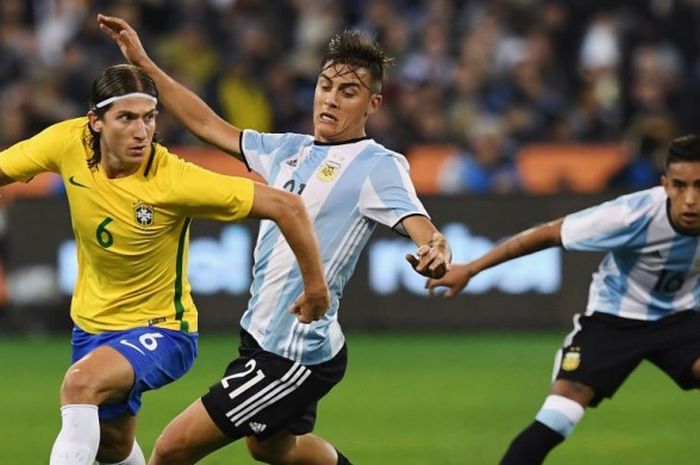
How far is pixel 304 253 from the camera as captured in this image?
6621 millimetres

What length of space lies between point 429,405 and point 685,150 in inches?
181

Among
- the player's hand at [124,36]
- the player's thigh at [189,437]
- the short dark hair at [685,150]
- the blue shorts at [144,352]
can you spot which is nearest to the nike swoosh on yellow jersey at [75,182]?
the blue shorts at [144,352]

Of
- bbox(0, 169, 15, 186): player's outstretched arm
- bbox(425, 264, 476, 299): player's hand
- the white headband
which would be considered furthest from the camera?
bbox(425, 264, 476, 299): player's hand

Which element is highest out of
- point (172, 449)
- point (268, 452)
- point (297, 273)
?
point (297, 273)

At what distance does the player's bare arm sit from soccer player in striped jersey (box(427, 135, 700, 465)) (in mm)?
921

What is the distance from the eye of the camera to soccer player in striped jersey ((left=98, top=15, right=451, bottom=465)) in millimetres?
7031

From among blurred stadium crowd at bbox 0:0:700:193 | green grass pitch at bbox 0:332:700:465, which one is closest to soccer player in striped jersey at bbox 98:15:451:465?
green grass pitch at bbox 0:332:700:465

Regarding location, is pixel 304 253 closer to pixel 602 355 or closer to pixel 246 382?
pixel 246 382

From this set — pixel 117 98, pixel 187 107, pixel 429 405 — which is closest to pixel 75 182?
pixel 117 98

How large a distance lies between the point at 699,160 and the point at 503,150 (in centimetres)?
906

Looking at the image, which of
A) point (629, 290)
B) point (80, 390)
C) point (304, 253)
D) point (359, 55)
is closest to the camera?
point (304, 253)

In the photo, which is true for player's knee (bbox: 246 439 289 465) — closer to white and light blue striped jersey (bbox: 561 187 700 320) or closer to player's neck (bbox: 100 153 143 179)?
player's neck (bbox: 100 153 143 179)

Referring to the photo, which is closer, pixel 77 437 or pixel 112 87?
pixel 77 437

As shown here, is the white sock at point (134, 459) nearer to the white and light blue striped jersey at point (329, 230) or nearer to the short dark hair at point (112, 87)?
the white and light blue striped jersey at point (329, 230)
